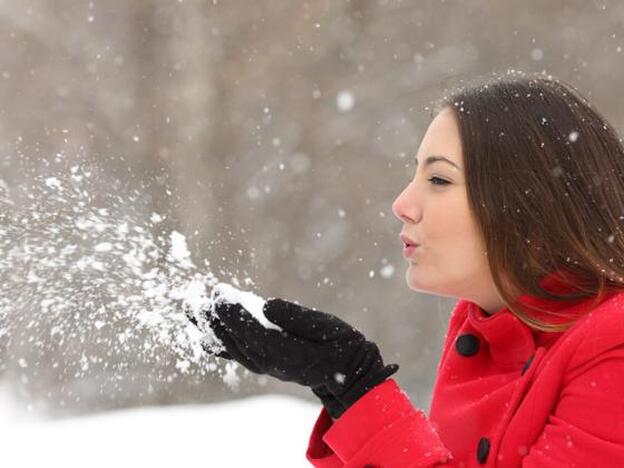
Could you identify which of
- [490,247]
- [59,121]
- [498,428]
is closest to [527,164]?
[490,247]

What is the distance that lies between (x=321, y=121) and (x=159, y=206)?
47.9 inches

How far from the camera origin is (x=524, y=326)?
1.53m

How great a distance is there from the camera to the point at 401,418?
1.46m

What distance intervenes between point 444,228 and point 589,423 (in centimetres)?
44

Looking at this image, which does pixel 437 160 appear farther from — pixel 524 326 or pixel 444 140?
pixel 524 326

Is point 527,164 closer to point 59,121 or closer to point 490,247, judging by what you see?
point 490,247

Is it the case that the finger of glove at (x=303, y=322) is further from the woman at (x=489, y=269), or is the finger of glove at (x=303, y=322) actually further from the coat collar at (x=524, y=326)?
the coat collar at (x=524, y=326)

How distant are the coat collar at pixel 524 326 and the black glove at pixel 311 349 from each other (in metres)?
0.21

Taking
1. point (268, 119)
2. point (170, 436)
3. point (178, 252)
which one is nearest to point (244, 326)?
point (178, 252)

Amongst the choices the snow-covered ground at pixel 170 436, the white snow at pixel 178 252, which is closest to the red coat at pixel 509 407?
the white snow at pixel 178 252

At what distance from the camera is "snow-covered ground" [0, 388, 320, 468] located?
15.1 ft

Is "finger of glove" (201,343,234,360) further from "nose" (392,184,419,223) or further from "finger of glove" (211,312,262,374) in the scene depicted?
"nose" (392,184,419,223)

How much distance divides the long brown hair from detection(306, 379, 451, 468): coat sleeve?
0.25 metres

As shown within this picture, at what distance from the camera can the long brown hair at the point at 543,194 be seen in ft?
4.92
